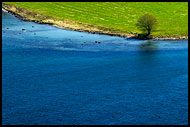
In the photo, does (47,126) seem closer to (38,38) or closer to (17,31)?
(38,38)

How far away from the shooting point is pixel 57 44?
521 ft

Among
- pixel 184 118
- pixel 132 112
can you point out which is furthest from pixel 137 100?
pixel 184 118

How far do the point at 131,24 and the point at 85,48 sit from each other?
4117 centimetres

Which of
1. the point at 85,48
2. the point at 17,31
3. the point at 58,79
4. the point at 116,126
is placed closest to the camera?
the point at 116,126

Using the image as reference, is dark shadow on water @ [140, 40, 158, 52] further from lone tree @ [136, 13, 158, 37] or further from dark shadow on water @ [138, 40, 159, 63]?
lone tree @ [136, 13, 158, 37]

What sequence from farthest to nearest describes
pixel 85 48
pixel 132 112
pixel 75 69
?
pixel 85 48
pixel 75 69
pixel 132 112

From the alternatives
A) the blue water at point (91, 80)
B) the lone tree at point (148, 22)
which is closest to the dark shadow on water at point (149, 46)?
the blue water at point (91, 80)

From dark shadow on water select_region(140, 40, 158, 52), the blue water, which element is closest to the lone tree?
dark shadow on water select_region(140, 40, 158, 52)

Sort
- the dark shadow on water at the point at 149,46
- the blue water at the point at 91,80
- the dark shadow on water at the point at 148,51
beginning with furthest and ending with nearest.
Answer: the dark shadow on water at the point at 149,46 → the dark shadow on water at the point at 148,51 → the blue water at the point at 91,80

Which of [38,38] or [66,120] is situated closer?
[66,120]

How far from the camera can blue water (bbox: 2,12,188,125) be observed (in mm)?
93625

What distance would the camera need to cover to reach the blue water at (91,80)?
9362 centimetres

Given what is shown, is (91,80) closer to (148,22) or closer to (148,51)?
(148,51)

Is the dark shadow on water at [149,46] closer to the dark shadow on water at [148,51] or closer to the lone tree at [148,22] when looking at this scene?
the dark shadow on water at [148,51]
